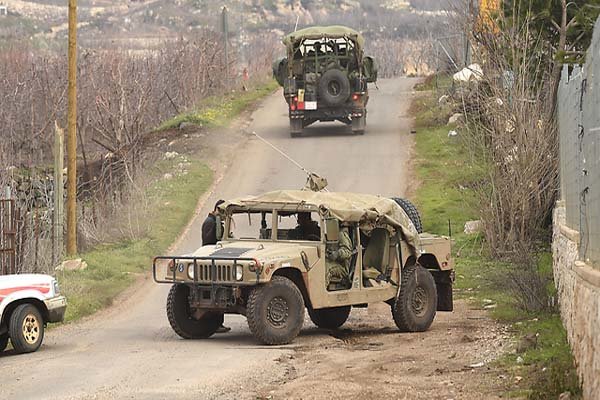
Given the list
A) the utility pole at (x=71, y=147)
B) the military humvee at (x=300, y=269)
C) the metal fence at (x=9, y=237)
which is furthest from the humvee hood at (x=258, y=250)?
the utility pole at (x=71, y=147)

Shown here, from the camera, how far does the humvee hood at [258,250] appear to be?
56.0 feet

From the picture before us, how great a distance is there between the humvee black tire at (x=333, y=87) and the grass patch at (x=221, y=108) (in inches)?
233

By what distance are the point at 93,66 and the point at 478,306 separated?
43.1m

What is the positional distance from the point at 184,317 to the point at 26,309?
2076 mm

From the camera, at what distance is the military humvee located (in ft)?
55.6

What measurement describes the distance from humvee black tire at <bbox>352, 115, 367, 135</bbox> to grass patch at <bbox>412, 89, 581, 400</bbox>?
183cm

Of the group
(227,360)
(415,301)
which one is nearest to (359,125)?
(415,301)

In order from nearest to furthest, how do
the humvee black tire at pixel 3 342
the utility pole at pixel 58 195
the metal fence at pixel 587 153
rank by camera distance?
the metal fence at pixel 587 153 → the humvee black tire at pixel 3 342 → the utility pole at pixel 58 195

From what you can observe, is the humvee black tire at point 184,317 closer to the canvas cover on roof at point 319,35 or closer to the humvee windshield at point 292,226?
the humvee windshield at point 292,226

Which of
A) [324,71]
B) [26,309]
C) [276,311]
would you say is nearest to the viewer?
[276,311]

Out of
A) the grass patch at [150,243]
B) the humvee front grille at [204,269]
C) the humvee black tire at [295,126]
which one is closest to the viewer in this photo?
the humvee front grille at [204,269]

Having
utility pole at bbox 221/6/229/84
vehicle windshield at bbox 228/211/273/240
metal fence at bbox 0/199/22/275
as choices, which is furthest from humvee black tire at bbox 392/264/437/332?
utility pole at bbox 221/6/229/84

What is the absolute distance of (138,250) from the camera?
28516mm

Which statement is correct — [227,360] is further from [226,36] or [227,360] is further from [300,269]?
[226,36]
